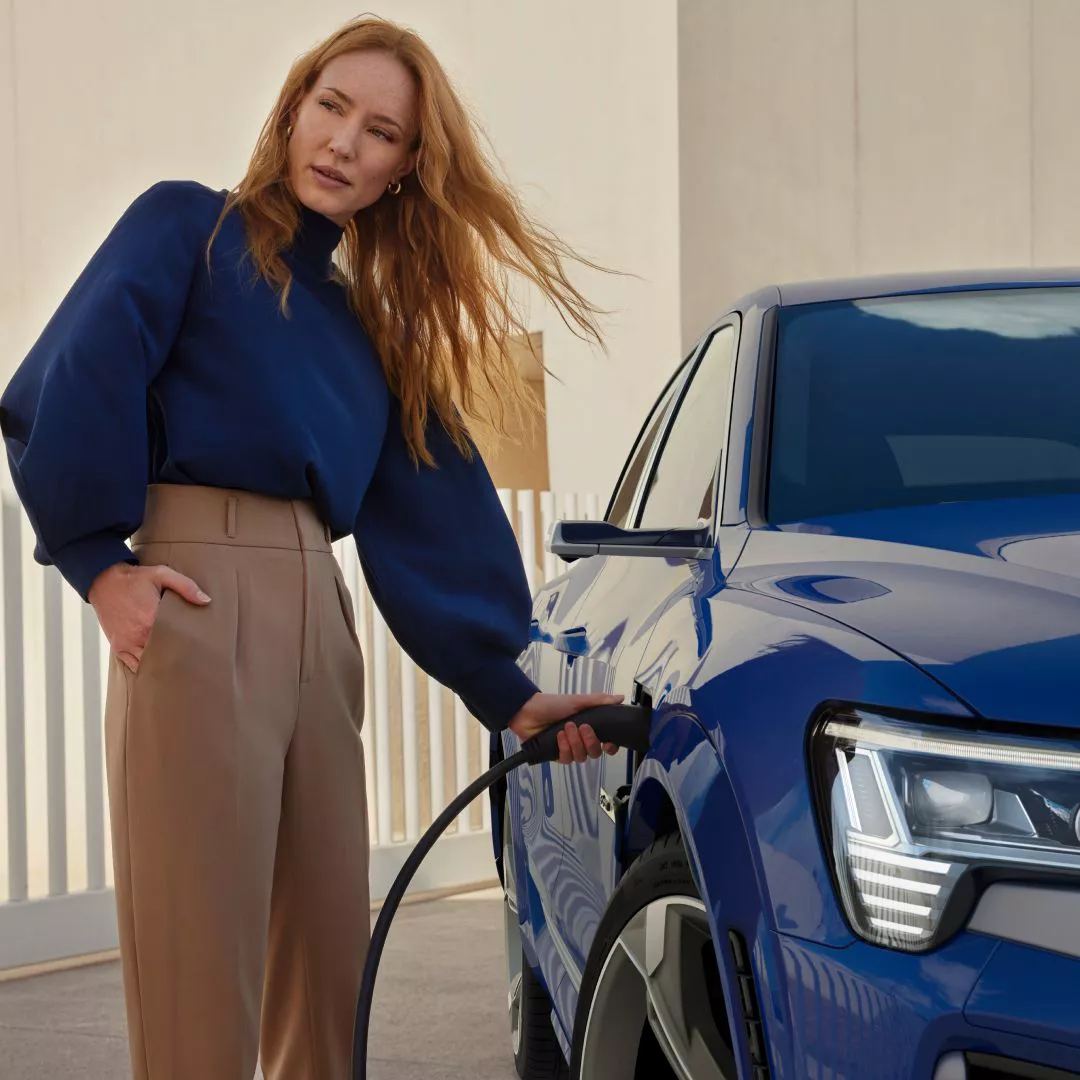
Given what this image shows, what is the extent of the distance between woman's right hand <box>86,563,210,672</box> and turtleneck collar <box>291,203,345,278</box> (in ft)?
1.78

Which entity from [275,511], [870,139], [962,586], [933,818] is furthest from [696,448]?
[870,139]

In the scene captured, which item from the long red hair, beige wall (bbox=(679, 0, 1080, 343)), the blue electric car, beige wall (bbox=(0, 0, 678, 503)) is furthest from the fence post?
beige wall (bbox=(679, 0, 1080, 343))

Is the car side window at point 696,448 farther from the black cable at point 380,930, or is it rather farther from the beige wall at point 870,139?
the beige wall at point 870,139

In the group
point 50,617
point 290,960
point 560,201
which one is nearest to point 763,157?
point 560,201

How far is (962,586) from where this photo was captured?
1527mm

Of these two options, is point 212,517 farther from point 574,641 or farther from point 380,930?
point 574,641

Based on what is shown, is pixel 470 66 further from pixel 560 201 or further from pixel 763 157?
pixel 763 157

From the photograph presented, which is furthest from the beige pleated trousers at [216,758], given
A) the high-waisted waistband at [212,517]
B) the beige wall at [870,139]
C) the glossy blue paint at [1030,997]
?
the beige wall at [870,139]

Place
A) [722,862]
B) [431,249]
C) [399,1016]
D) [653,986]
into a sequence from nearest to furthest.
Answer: [722,862] < [653,986] < [431,249] < [399,1016]

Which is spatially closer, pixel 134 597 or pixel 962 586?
pixel 962 586

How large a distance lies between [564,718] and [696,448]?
0.73 meters

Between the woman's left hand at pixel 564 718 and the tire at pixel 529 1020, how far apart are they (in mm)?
1157

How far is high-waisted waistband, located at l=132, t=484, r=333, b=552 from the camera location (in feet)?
6.59

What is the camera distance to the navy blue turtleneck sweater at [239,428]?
192cm
